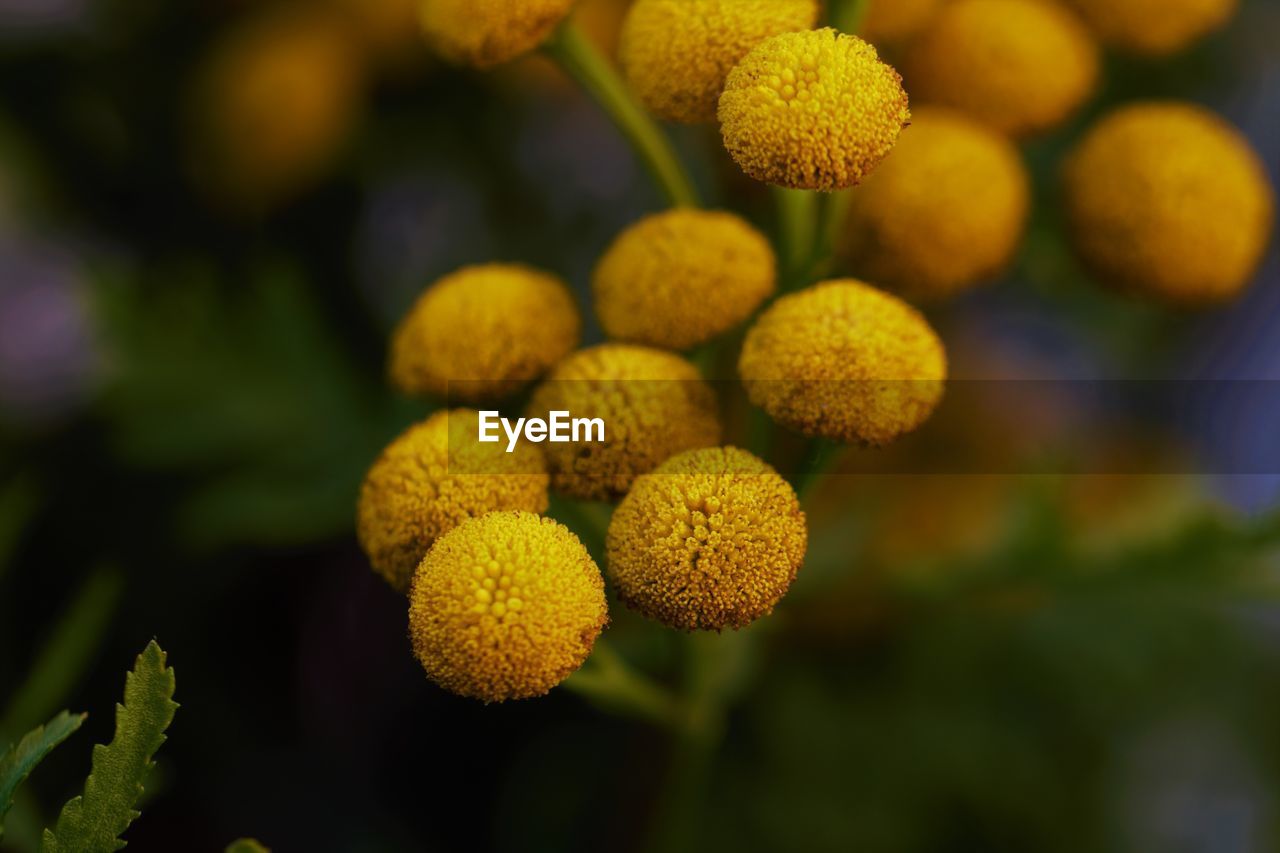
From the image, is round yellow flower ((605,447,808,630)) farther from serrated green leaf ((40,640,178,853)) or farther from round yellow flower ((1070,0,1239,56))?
round yellow flower ((1070,0,1239,56))

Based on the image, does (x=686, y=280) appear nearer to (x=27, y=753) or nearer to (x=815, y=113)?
(x=815, y=113)

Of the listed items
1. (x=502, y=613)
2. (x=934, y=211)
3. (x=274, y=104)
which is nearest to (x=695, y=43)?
(x=934, y=211)

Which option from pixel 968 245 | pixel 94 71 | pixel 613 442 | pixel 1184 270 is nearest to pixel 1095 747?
pixel 1184 270

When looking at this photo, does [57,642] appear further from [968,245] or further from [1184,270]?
[1184,270]

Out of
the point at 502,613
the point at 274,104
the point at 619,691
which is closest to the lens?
the point at 502,613

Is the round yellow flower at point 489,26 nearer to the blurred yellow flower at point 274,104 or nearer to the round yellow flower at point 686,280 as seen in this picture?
the round yellow flower at point 686,280

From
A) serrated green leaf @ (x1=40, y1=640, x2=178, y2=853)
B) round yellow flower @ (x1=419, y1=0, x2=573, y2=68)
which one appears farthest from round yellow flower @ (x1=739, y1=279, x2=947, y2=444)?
serrated green leaf @ (x1=40, y1=640, x2=178, y2=853)
